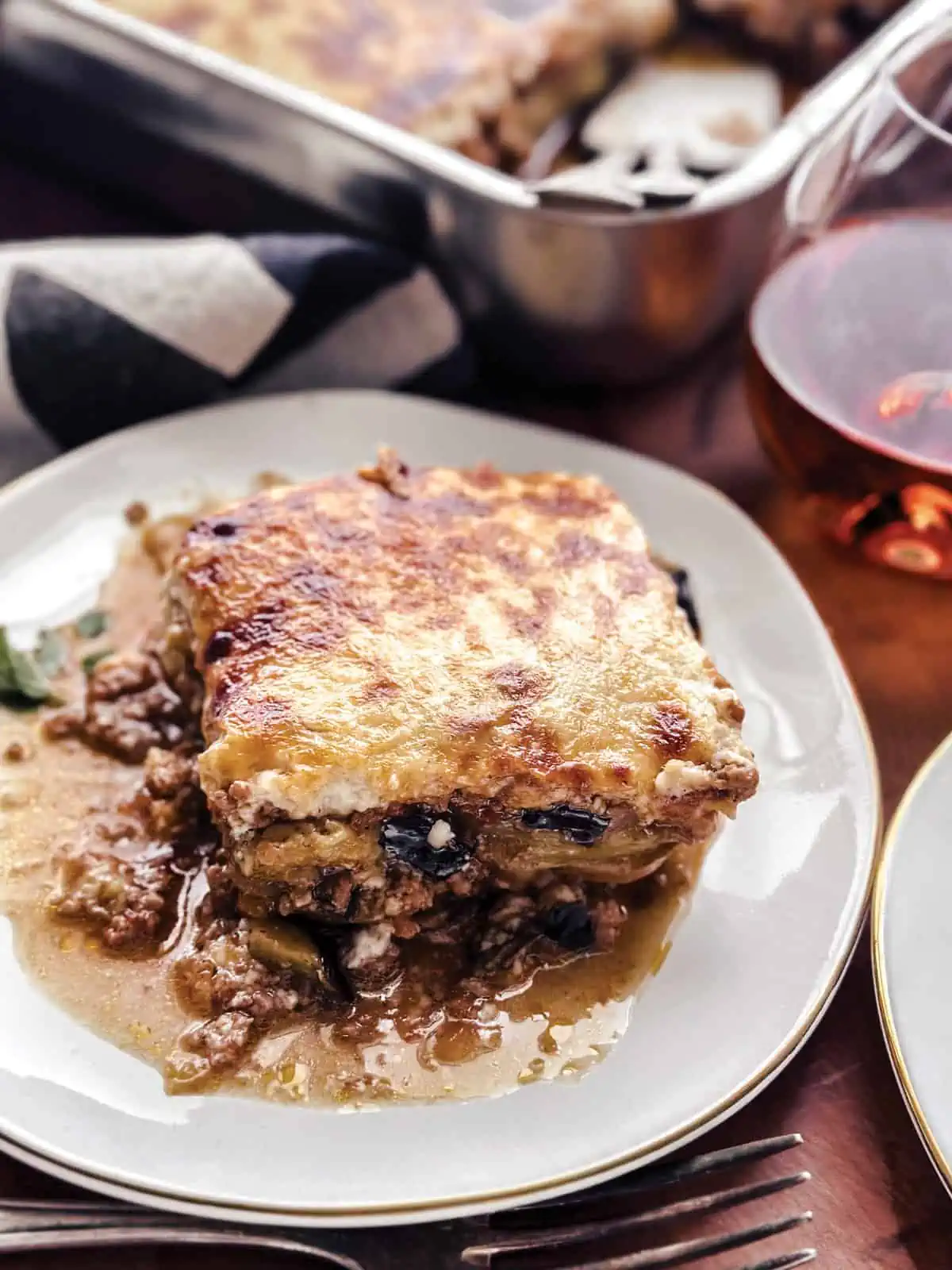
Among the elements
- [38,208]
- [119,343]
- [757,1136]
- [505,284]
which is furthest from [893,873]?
[38,208]

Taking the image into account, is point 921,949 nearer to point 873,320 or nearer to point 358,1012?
point 358,1012

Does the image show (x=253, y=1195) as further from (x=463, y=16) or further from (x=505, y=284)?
(x=463, y=16)

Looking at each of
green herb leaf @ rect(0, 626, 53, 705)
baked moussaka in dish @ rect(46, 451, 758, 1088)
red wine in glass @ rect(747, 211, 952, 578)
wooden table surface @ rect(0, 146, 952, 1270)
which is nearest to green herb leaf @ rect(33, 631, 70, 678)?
green herb leaf @ rect(0, 626, 53, 705)

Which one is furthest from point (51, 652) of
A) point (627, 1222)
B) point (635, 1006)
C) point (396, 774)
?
point (627, 1222)

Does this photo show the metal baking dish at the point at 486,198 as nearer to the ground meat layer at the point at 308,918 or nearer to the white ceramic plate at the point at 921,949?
the white ceramic plate at the point at 921,949

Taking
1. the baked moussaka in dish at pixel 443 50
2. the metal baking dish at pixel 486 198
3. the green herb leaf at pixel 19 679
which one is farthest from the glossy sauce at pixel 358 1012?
the baked moussaka in dish at pixel 443 50

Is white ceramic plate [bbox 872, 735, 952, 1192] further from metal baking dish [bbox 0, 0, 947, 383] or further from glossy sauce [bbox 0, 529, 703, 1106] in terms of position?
metal baking dish [bbox 0, 0, 947, 383]
